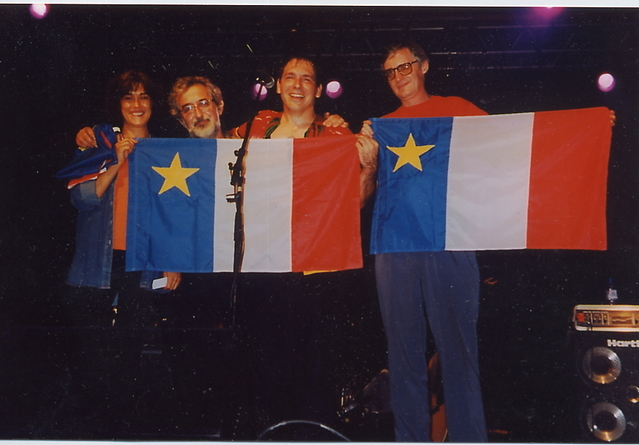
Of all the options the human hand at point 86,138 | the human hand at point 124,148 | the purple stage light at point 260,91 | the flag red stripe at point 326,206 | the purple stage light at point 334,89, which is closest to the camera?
the purple stage light at point 260,91

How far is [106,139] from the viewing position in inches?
120

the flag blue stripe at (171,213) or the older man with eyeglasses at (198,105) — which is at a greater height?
the older man with eyeglasses at (198,105)

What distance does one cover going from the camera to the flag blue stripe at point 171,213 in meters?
2.86

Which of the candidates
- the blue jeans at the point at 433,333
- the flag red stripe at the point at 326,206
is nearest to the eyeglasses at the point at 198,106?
the flag red stripe at the point at 326,206

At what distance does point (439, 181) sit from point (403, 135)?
1.05ft

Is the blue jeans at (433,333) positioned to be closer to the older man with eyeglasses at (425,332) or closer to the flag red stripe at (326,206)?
the older man with eyeglasses at (425,332)

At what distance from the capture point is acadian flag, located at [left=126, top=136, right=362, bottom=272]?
2830 millimetres

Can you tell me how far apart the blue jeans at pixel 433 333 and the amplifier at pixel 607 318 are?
1.95 feet

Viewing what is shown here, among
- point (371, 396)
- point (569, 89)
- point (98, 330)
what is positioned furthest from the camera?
point (569, 89)

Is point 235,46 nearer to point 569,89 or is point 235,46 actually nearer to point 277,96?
point 277,96

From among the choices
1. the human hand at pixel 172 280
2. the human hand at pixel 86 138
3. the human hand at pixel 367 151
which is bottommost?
the human hand at pixel 172 280

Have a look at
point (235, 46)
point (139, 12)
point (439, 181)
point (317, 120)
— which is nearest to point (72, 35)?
point (139, 12)

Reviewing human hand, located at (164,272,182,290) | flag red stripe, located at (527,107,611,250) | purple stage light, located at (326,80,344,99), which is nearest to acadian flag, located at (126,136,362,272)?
human hand, located at (164,272,182,290)

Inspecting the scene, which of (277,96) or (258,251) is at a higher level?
(277,96)
